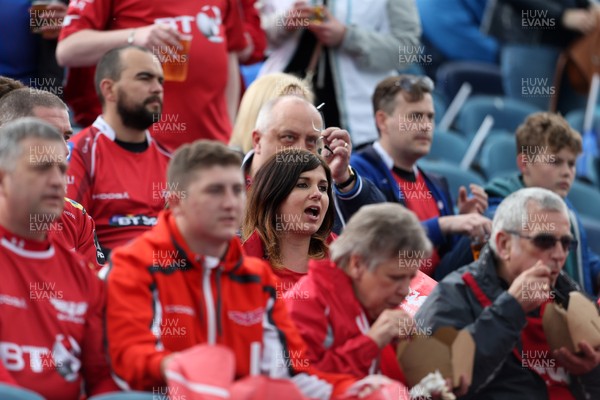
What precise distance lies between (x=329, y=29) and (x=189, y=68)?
3.30 feet

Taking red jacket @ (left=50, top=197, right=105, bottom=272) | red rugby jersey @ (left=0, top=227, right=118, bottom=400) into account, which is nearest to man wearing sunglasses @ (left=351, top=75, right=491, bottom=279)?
red jacket @ (left=50, top=197, right=105, bottom=272)

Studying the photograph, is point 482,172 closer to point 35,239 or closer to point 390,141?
point 390,141

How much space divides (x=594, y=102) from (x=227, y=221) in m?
6.42

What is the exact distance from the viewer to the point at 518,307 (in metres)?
4.42

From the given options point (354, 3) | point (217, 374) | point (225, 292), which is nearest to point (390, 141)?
point (354, 3)

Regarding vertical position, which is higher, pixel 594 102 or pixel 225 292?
pixel 225 292

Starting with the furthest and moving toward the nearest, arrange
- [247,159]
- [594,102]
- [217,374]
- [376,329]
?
[594,102] < [247,159] < [376,329] < [217,374]

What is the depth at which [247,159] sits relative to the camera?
5.63 meters

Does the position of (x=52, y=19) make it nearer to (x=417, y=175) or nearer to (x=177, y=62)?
(x=177, y=62)

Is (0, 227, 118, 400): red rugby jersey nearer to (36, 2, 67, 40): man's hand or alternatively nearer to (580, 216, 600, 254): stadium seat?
(36, 2, 67, 40): man's hand

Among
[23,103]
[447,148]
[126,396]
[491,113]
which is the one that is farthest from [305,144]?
[491,113]

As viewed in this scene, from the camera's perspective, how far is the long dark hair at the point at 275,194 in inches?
193

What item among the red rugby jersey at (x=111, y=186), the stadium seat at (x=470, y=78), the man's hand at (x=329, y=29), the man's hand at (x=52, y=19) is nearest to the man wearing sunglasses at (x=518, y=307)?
the red rugby jersey at (x=111, y=186)

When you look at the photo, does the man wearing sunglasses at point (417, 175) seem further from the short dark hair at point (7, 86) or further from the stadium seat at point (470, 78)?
the stadium seat at point (470, 78)
